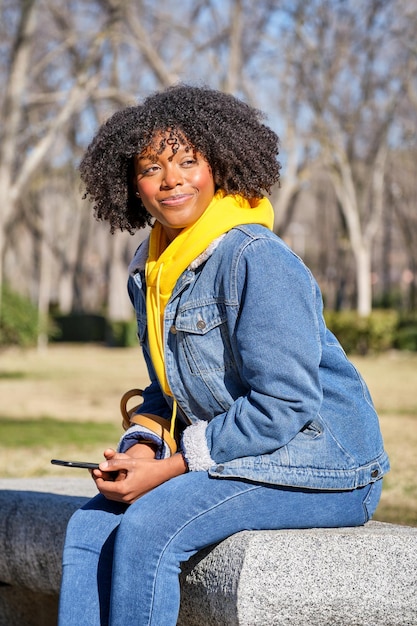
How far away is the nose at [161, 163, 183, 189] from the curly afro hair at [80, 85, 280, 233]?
0.20ft

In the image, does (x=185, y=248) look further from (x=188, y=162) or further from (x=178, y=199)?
(x=188, y=162)

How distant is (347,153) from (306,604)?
2241 cm

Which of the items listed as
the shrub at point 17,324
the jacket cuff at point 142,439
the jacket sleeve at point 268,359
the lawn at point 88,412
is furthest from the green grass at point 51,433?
the jacket sleeve at point 268,359

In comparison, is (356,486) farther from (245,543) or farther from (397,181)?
(397,181)

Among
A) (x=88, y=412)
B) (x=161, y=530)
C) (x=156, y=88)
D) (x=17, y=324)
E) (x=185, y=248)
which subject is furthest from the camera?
(x=156, y=88)

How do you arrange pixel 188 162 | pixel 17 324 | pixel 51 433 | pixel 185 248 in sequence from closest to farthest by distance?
1. pixel 185 248
2. pixel 188 162
3. pixel 51 433
4. pixel 17 324

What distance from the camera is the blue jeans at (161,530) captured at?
7.64 ft

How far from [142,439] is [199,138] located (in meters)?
0.89

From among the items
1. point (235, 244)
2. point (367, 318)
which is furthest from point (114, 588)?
point (367, 318)

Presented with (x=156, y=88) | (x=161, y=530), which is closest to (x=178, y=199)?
(x=161, y=530)

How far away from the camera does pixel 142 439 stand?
284 centimetres

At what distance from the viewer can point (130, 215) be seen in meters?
3.02

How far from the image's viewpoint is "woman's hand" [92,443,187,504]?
249 centimetres

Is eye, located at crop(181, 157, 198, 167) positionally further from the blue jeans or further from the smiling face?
the blue jeans
